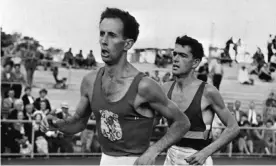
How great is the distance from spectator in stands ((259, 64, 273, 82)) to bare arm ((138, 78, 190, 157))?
13891 millimetres

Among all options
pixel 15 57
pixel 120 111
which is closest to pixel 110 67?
pixel 120 111

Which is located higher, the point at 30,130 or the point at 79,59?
the point at 79,59

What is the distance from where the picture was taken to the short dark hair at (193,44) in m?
7.45

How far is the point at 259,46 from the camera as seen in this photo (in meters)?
16.5

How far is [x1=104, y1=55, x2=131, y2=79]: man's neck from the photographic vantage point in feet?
16.9

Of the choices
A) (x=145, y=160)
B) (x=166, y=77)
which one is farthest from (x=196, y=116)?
(x=166, y=77)

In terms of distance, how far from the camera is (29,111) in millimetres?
13250

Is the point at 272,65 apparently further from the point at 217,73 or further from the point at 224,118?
the point at 224,118

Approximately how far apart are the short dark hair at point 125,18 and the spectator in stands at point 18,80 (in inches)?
347

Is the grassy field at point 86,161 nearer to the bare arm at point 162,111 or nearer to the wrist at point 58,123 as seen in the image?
the wrist at point 58,123

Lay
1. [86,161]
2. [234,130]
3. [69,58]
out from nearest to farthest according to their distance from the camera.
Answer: [234,130], [86,161], [69,58]

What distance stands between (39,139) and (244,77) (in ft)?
26.1

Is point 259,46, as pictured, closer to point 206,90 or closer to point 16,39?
point 16,39

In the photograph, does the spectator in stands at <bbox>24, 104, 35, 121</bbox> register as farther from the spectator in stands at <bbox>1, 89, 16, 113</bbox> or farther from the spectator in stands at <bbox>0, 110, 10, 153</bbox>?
the spectator in stands at <bbox>0, 110, 10, 153</bbox>
